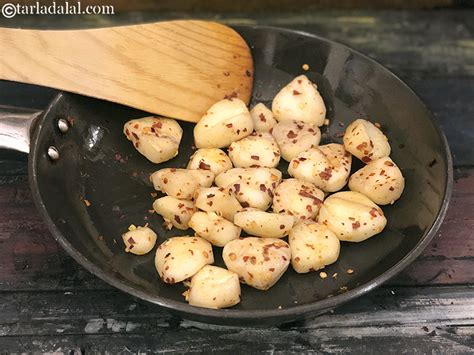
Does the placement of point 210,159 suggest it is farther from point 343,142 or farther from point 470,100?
point 470,100

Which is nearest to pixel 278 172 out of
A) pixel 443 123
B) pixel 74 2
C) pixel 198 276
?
pixel 198 276

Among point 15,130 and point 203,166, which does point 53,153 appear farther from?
point 203,166

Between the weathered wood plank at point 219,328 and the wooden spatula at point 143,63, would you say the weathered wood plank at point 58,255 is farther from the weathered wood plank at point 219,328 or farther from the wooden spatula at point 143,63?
the wooden spatula at point 143,63
